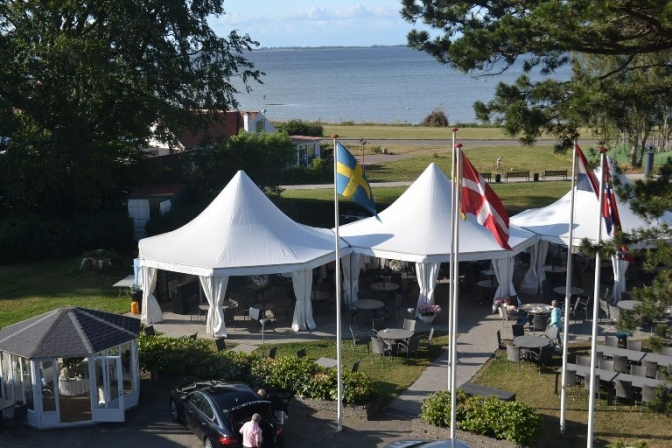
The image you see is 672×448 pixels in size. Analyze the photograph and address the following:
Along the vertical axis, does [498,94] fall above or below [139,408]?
above

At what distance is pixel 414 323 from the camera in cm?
1994

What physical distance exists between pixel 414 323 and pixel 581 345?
4.06 meters

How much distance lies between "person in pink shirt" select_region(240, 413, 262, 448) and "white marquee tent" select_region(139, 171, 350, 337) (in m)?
7.61

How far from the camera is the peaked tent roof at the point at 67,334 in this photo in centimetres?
1570

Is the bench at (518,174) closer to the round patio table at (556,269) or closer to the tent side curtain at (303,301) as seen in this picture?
the round patio table at (556,269)

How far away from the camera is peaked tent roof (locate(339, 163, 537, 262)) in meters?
22.1

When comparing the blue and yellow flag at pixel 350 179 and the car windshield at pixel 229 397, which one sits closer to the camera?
the car windshield at pixel 229 397

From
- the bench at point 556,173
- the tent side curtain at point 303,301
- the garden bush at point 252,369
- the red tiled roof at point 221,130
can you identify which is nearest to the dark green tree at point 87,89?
the red tiled roof at point 221,130

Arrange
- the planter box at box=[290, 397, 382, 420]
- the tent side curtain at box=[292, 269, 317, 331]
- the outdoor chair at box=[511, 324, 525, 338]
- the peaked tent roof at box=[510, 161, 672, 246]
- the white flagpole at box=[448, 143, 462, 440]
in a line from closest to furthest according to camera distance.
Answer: the white flagpole at box=[448, 143, 462, 440], the planter box at box=[290, 397, 382, 420], the outdoor chair at box=[511, 324, 525, 338], the tent side curtain at box=[292, 269, 317, 331], the peaked tent roof at box=[510, 161, 672, 246]

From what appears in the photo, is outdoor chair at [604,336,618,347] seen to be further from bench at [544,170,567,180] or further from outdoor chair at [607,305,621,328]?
bench at [544,170,567,180]

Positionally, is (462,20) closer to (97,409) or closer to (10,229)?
(97,409)

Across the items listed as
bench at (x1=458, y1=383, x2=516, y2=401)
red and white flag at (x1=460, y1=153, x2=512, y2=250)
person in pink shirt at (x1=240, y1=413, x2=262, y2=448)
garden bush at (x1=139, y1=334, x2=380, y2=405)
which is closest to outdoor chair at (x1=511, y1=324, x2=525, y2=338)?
bench at (x1=458, y1=383, x2=516, y2=401)

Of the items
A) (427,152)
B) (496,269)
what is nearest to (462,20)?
(496,269)

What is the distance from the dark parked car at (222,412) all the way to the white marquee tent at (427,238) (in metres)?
7.96
